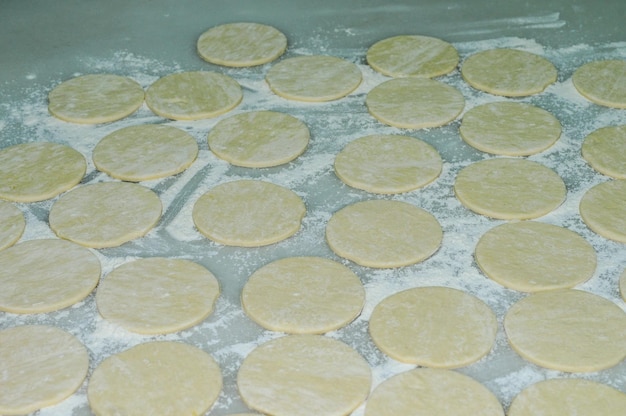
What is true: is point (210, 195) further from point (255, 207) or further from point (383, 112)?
point (383, 112)

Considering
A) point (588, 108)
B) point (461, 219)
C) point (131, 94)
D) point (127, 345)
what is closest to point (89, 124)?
point (131, 94)

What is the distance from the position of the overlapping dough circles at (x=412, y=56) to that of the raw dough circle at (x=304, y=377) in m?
1.30

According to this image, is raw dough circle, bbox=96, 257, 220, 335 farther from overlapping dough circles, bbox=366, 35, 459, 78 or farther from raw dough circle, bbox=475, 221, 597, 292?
overlapping dough circles, bbox=366, 35, 459, 78

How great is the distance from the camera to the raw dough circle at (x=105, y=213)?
224cm

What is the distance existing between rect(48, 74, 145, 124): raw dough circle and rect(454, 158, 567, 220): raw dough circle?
43.1 inches

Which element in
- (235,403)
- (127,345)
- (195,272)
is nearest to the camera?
(235,403)

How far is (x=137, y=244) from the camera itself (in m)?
2.24

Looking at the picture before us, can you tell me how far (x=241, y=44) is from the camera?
3094 millimetres

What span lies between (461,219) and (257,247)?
1.83 ft

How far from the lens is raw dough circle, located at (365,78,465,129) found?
106 inches

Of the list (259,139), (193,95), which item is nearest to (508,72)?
(259,139)

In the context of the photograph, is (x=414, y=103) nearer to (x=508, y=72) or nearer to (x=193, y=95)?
(x=508, y=72)

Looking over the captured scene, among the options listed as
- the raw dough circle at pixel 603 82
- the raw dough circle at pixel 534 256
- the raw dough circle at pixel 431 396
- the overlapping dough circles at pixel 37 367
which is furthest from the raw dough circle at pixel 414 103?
the overlapping dough circles at pixel 37 367

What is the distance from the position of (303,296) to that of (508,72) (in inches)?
51.1
